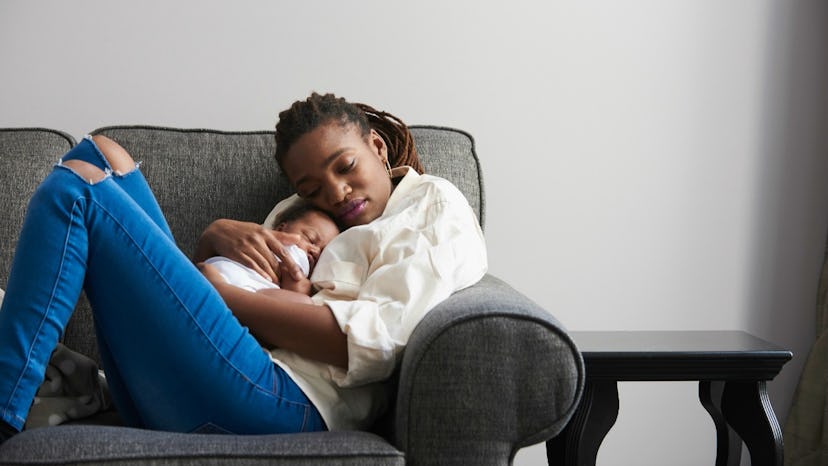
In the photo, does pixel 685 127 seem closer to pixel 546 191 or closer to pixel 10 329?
pixel 546 191

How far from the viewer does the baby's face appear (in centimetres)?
156

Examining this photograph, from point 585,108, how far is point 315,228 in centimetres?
97

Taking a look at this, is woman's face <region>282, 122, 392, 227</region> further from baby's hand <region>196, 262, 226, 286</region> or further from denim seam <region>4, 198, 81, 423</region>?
denim seam <region>4, 198, 81, 423</region>

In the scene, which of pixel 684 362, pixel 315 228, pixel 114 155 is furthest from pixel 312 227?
pixel 684 362

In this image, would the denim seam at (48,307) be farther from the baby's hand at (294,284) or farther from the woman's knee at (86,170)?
the baby's hand at (294,284)

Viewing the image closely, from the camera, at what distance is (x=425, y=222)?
1427 mm

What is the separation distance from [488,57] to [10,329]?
1412 millimetres

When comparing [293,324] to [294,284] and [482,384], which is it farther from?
[482,384]

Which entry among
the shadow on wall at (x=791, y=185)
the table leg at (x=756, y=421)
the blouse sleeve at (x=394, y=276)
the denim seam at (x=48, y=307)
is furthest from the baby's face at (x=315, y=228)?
the shadow on wall at (x=791, y=185)

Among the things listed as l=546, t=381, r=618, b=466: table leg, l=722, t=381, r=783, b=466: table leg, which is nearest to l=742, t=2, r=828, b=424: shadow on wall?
l=722, t=381, r=783, b=466: table leg

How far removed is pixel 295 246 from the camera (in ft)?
4.99

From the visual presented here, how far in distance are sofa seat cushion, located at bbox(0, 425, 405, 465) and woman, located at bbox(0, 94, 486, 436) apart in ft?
0.25

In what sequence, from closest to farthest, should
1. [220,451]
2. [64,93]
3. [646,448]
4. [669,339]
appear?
[220,451], [669,339], [64,93], [646,448]

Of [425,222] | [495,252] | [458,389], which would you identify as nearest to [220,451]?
[458,389]
